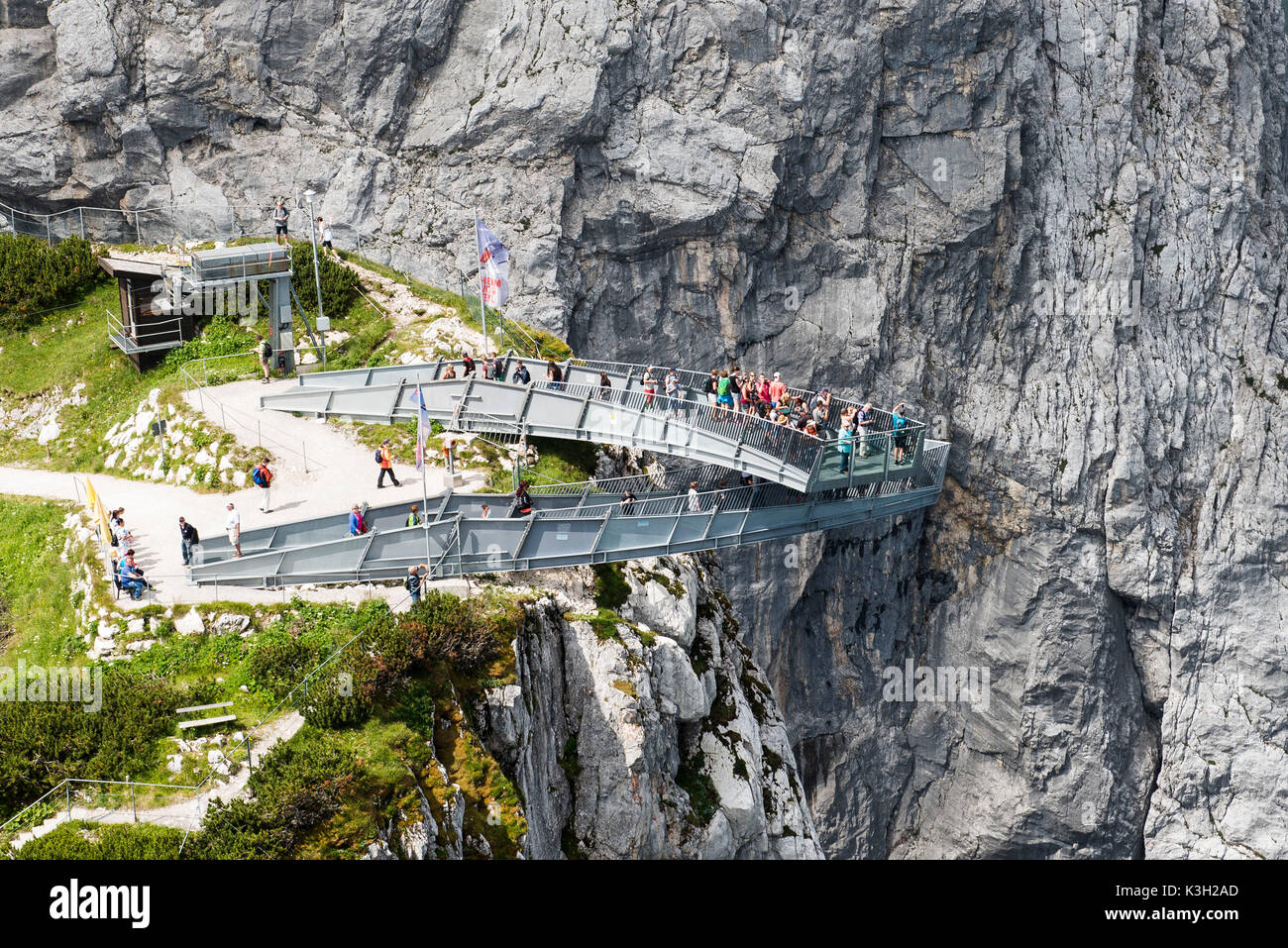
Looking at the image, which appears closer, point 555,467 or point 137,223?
point 555,467

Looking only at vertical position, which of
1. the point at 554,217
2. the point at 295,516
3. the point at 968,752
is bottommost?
the point at 968,752

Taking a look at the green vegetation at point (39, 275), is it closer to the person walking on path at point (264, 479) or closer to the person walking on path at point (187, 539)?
the person walking on path at point (264, 479)

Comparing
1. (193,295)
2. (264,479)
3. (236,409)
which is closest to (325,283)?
(193,295)

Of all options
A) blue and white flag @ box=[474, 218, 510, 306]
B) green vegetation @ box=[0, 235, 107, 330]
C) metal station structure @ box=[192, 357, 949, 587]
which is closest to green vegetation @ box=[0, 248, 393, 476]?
green vegetation @ box=[0, 235, 107, 330]

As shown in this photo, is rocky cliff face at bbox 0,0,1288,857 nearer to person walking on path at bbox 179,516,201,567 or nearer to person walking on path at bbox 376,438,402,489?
person walking on path at bbox 376,438,402,489

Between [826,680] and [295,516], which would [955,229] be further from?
[295,516]

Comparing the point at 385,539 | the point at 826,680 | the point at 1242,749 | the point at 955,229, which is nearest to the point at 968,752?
the point at 826,680

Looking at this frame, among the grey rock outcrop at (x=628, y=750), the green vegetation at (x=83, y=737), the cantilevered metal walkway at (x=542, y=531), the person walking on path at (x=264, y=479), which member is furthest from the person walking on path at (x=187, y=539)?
the grey rock outcrop at (x=628, y=750)

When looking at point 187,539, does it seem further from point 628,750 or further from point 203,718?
point 628,750
